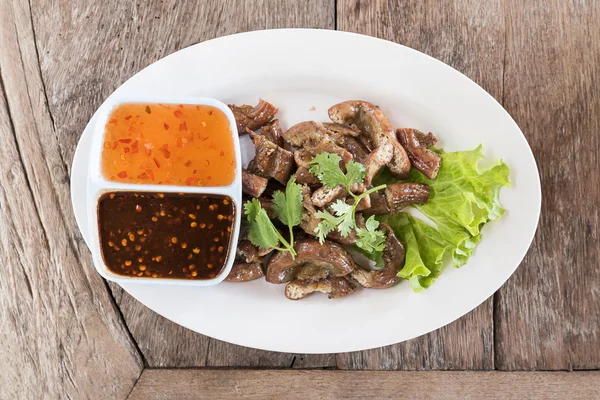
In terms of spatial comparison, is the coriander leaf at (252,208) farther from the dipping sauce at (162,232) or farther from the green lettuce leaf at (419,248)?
the green lettuce leaf at (419,248)

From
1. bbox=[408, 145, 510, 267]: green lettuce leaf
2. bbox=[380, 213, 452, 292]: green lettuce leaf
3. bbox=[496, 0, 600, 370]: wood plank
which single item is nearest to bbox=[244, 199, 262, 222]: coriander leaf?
bbox=[380, 213, 452, 292]: green lettuce leaf

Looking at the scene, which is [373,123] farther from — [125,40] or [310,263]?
[125,40]

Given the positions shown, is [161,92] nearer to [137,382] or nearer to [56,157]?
[56,157]

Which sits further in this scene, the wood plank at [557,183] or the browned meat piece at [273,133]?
the wood plank at [557,183]

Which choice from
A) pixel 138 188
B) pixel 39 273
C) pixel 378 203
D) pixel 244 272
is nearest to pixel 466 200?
pixel 378 203

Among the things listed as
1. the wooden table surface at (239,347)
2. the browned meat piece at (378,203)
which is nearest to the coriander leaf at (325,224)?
the browned meat piece at (378,203)
